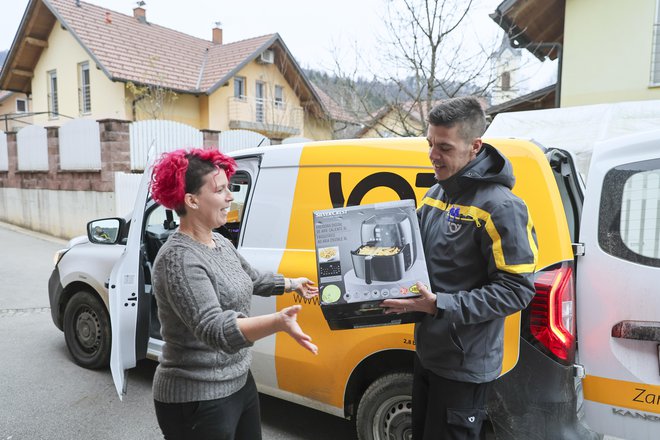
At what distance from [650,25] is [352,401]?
930 centimetres

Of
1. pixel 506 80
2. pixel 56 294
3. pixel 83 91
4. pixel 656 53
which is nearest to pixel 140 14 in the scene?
pixel 83 91

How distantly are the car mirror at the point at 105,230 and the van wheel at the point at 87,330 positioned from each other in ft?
1.96

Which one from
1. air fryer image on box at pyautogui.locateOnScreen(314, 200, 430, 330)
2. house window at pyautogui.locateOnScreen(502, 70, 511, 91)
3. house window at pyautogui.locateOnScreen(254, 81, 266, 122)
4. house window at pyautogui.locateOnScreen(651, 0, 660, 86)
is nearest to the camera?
air fryer image on box at pyautogui.locateOnScreen(314, 200, 430, 330)

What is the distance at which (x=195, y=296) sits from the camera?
165 centimetres

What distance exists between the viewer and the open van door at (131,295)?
3204 mm

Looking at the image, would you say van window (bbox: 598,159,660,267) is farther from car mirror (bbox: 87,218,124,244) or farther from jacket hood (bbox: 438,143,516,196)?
car mirror (bbox: 87,218,124,244)

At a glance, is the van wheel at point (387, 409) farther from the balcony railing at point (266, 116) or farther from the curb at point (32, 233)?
the balcony railing at point (266, 116)

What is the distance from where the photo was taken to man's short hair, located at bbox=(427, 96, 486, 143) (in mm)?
1804

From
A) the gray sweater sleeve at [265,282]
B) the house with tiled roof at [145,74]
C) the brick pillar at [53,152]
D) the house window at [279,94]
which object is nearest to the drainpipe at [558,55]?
the gray sweater sleeve at [265,282]

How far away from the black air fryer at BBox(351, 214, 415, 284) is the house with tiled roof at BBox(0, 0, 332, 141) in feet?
57.0

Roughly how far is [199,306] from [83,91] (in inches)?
840

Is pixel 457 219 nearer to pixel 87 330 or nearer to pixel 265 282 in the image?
pixel 265 282

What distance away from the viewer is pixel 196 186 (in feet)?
5.90

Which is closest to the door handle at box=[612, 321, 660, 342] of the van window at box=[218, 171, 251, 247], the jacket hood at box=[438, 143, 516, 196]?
the jacket hood at box=[438, 143, 516, 196]
